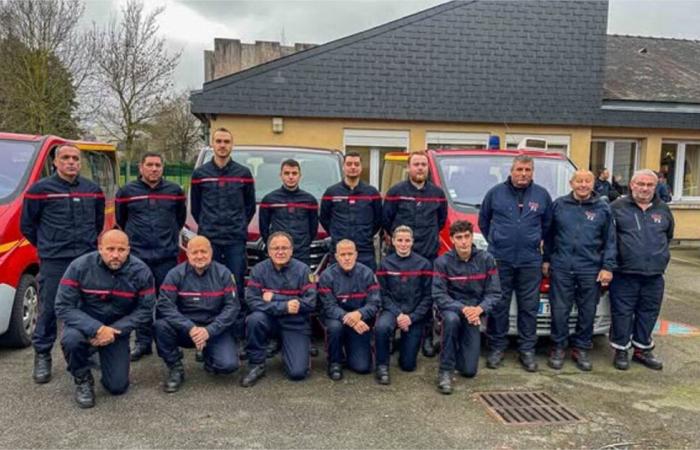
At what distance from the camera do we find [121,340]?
4.55m

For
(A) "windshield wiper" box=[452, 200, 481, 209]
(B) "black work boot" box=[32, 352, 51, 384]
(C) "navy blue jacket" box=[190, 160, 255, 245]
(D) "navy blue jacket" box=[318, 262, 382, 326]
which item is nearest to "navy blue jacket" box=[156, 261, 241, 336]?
(C) "navy blue jacket" box=[190, 160, 255, 245]

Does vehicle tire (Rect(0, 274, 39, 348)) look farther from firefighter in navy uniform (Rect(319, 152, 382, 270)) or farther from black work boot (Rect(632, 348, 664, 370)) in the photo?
black work boot (Rect(632, 348, 664, 370))

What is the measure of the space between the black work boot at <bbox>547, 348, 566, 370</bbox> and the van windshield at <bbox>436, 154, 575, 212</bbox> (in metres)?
1.66

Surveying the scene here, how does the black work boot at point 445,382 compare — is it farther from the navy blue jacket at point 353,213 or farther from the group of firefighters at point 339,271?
the navy blue jacket at point 353,213

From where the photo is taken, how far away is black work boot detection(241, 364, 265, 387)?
4.79 meters

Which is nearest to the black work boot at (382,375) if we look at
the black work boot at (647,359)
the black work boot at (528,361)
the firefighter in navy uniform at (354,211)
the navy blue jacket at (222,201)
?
the firefighter in navy uniform at (354,211)

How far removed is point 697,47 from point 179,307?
20.9m

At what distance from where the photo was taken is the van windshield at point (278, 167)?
683 centimetres

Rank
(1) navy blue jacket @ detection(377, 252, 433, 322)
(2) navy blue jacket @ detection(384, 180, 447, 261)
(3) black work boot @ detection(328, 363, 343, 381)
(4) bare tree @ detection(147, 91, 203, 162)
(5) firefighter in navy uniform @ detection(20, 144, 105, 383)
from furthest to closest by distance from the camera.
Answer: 1. (4) bare tree @ detection(147, 91, 203, 162)
2. (2) navy blue jacket @ detection(384, 180, 447, 261)
3. (1) navy blue jacket @ detection(377, 252, 433, 322)
4. (3) black work boot @ detection(328, 363, 343, 381)
5. (5) firefighter in navy uniform @ detection(20, 144, 105, 383)

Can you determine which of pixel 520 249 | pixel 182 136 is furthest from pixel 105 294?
pixel 182 136

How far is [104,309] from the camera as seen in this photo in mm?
4566

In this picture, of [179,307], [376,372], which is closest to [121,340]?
[179,307]

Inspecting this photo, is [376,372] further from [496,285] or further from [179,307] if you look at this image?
[179,307]

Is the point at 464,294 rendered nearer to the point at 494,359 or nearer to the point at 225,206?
the point at 494,359
